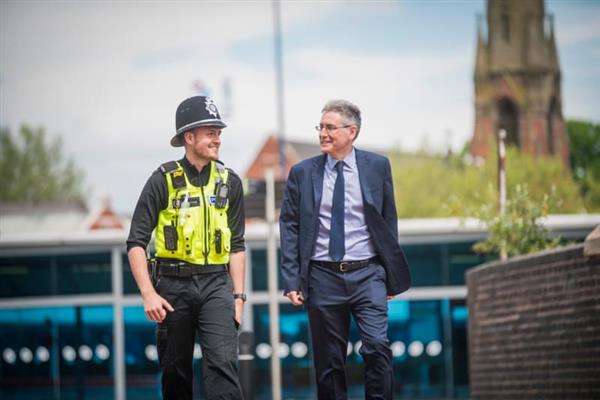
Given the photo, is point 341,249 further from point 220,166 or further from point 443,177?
point 443,177

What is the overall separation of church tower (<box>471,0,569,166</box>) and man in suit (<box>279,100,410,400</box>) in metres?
92.0

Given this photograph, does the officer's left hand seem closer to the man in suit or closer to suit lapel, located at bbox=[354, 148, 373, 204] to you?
the man in suit

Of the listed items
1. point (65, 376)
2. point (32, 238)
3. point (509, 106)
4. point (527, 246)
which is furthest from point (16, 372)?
point (509, 106)

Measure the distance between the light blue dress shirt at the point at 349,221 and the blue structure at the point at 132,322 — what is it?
64.0 feet

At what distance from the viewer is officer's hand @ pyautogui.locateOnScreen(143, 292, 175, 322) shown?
7523 millimetres

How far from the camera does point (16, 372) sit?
28.7 meters

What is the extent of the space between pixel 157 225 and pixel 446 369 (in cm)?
2082

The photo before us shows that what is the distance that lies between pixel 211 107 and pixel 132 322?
21.5 m

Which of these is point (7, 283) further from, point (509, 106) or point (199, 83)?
point (509, 106)

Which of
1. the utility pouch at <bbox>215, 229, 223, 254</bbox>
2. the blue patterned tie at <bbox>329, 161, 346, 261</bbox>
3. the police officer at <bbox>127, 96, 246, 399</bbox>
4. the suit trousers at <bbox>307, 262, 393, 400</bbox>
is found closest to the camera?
the police officer at <bbox>127, 96, 246, 399</bbox>

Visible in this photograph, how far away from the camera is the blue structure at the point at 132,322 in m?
28.0

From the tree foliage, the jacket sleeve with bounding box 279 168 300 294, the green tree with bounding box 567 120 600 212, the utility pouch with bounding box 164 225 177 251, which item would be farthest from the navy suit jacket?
the green tree with bounding box 567 120 600 212

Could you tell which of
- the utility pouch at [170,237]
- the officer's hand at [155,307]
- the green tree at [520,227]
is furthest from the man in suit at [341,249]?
the green tree at [520,227]

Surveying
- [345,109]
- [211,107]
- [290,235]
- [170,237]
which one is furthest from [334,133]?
[170,237]
